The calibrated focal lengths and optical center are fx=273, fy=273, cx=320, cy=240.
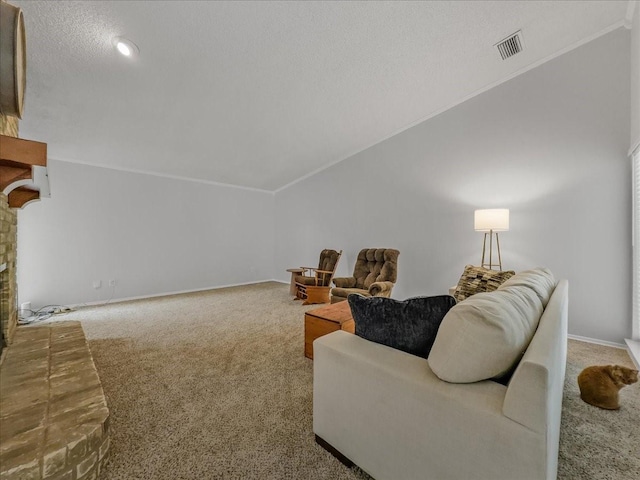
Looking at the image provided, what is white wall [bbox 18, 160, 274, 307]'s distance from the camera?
377 cm

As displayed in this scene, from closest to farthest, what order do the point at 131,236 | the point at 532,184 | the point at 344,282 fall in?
the point at 532,184 → the point at 344,282 → the point at 131,236

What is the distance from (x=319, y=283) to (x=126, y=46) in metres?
3.51

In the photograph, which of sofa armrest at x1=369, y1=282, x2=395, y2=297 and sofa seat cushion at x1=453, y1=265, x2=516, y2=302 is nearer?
sofa seat cushion at x1=453, y1=265, x2=516, y2=302

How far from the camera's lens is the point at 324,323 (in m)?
2.20

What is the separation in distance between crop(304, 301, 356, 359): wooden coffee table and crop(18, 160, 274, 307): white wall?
147 inches

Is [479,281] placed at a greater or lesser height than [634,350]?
greater

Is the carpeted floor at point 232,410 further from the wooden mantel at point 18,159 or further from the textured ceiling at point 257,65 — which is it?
the textured ceiling at point 257,65

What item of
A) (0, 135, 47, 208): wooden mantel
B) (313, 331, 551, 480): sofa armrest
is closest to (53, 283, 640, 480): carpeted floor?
(313, 331, 551, 480): sofa armrest

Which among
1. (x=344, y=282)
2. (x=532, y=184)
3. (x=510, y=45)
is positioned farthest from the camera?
(x=344, y=282)

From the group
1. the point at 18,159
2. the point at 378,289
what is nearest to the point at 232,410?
the point at 18,159

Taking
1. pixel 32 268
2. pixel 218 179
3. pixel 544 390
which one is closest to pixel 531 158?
pixel 544 390

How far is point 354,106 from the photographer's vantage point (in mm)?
3471

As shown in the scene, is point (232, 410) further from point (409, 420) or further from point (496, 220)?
point (496, 220)

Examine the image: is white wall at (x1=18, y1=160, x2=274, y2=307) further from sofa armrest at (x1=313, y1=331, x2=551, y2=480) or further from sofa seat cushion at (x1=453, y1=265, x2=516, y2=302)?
sofa seat cushion at (x1=453, y1=265, x2=516, y2=302)
